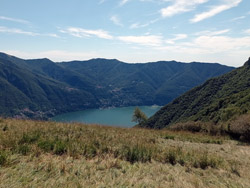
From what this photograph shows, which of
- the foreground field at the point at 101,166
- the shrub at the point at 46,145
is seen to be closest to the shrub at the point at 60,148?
the foreground field at the point at 101,166

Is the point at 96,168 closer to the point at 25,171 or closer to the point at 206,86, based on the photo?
the point at 25,171

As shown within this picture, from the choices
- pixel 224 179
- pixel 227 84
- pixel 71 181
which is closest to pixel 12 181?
pixel 71 181

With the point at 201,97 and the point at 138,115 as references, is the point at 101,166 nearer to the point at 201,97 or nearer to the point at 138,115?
the point at 138,115

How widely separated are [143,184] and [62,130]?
16.0 feet

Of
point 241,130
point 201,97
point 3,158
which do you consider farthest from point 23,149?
point 201,97

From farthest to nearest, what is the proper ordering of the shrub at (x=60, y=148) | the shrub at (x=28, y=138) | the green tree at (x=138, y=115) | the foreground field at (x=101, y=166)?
the green tree at (x=138, y=115) → the shrub at (x=28, y=138) → the shrub at (x=60, y=148) → the foreground field at (x=101, y=166)

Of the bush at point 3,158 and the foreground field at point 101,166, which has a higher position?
the bush at point 3,158

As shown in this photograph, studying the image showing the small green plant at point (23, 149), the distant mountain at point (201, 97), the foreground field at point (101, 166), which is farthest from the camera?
the distant mountain at point (201, 97)

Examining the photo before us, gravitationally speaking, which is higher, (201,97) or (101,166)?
(101,166)

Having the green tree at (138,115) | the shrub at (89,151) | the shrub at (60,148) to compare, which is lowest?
the green tree at (138,115)

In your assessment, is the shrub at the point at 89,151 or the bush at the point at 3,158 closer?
the bush at the point at 3,158

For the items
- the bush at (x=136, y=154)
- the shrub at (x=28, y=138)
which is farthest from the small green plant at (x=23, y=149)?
the bush at (x=136, y=154)

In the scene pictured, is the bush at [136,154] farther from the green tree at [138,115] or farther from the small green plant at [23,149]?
the green tree at [138,115]

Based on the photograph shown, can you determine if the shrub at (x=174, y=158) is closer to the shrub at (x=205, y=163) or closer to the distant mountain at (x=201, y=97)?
the shrub at (x=205, y=163)
